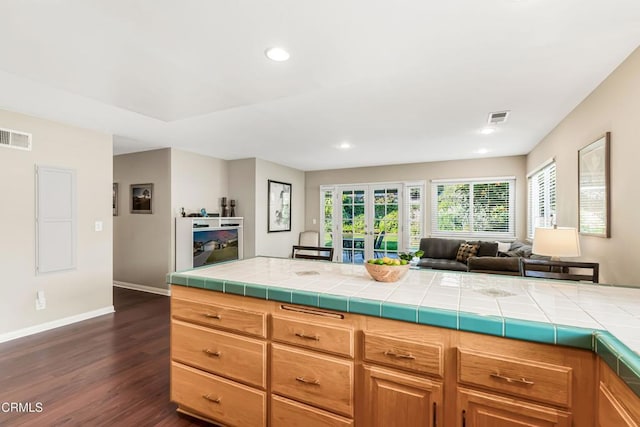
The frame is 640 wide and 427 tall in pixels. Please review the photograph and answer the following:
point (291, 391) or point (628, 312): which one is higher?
point (628, 312)

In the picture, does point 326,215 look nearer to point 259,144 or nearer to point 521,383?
point 259,144

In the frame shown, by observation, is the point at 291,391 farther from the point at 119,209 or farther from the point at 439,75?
the point at 119,209

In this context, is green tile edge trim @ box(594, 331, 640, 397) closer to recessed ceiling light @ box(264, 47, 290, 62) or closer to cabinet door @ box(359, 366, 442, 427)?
cabinet door @ box(359, 366, 442, 427)

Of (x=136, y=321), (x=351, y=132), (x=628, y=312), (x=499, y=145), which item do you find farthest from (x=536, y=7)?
(x=136, y=321)

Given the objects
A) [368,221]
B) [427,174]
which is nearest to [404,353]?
[427,174]

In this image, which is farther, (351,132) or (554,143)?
(351,132)

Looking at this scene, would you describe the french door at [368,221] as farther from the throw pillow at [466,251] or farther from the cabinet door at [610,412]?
the cabinet door at [610,412]

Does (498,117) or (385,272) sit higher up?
(498,117)

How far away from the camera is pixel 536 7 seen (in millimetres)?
1506

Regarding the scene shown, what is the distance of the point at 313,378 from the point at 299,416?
9.2 inches

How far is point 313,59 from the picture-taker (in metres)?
1.97

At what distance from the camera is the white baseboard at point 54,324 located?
3145 millimetres

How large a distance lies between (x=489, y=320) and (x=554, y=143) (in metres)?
3.71

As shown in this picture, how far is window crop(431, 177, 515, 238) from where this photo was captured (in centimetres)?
572
